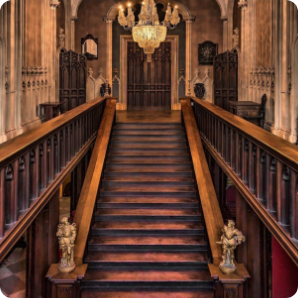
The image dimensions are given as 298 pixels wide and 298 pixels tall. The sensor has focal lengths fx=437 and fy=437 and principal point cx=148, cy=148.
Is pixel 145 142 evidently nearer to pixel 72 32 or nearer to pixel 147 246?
pixel 147 246

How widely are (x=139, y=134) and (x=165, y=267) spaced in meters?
3.59

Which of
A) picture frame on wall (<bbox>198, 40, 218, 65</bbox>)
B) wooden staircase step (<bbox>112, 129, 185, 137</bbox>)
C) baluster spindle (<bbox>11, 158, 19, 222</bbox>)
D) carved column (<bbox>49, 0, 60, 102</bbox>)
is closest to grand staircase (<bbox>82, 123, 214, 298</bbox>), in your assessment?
wooden staircase step (<bbox>112, 129, 185, 137</bbox>)

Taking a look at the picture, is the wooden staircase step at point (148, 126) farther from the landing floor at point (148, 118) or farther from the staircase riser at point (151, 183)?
the staircase riser at point (151, 183)

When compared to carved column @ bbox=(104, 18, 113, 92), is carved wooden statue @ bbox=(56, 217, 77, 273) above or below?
below

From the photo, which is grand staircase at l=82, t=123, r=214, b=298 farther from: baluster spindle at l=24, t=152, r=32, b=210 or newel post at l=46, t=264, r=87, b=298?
baluster spindle at l=24, t=152, r=32, b=210

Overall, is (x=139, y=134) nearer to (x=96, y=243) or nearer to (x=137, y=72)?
(x=96, y=243)

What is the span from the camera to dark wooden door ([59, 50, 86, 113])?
1362 centimetres

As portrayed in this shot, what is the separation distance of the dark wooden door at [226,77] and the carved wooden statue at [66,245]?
9.12 metres

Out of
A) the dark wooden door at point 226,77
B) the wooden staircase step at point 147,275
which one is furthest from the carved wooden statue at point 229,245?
the dark wooden door at point 226,77

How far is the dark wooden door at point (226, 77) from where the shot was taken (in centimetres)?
1352

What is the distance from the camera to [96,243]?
6.36 m

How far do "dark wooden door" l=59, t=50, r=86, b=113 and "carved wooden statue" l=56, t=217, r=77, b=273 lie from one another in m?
8.55

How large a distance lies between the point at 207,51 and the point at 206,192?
9707mm

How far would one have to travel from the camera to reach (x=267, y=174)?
13.6 ft
